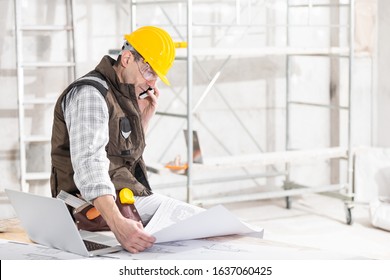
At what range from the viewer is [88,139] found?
7.20 feet

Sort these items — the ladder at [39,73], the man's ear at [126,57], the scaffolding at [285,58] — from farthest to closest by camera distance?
the scaffolding at [285,58] < the ladder at [39,73] < the man's ear at [126,57]

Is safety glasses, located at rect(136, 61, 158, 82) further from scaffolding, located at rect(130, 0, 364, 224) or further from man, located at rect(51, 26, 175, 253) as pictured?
scaffolding, located at rect(130, 0, 364, 224)

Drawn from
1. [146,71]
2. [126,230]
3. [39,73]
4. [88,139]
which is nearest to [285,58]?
[39,73]

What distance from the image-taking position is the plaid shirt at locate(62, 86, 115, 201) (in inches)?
84.5

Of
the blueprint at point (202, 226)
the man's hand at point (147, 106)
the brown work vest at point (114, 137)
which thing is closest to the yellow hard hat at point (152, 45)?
the brown work vest at point (114, 137)

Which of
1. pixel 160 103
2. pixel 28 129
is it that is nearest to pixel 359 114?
pixel 160 103

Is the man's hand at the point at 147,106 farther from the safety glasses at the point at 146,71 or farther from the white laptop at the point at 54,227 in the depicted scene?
the white laptop at the point at 54,227

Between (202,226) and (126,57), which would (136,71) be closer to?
(126,57)

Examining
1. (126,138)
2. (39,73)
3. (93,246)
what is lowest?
(93,246)

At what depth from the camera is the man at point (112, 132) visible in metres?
2.14

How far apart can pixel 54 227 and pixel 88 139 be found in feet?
0.92

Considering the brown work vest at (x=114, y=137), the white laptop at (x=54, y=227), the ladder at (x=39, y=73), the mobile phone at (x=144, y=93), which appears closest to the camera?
the white laptop at (x=54, y=227)

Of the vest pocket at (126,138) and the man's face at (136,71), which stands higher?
the man's face at (136,71)

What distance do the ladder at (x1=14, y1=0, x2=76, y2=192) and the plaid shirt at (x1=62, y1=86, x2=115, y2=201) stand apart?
2.47 metres
